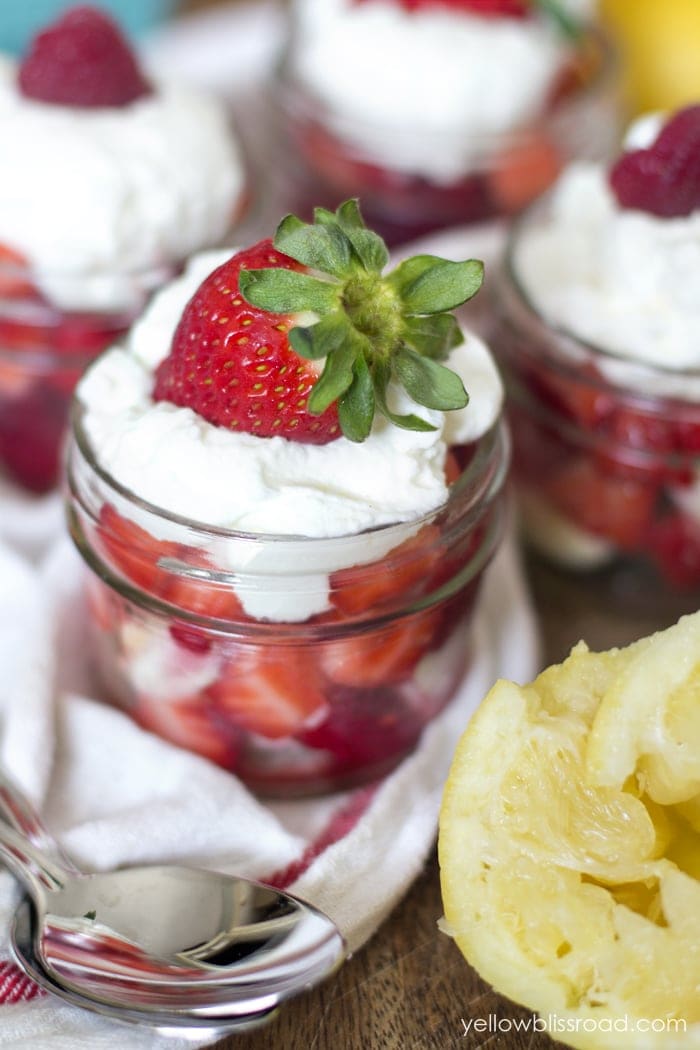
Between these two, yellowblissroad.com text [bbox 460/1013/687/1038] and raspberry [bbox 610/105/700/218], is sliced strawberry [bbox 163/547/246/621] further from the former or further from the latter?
raspberry [bbox 610/105/700/218]

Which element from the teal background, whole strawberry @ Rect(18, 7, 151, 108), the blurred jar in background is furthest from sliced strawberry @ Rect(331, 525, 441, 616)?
the teal background

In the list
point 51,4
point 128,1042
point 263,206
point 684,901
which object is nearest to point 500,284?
point 263,206

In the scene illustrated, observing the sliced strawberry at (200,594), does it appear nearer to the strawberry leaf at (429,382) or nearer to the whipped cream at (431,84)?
the strawberry leaf at (429,382)

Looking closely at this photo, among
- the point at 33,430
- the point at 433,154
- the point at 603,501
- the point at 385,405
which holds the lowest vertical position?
the point at 33,430

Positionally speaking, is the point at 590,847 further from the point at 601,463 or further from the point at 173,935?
the point at 601,463

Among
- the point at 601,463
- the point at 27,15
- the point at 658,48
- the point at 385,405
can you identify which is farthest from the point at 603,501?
the point at 27,15

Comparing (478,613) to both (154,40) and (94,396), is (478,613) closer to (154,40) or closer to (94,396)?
(94,396)
